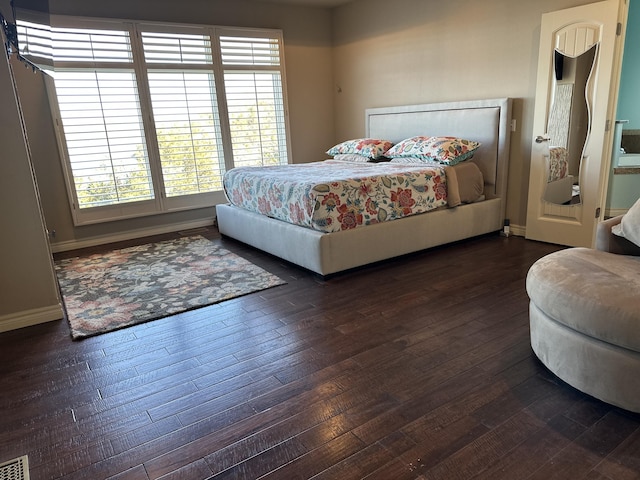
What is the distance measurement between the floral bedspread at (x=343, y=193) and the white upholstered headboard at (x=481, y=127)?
2.06 feet

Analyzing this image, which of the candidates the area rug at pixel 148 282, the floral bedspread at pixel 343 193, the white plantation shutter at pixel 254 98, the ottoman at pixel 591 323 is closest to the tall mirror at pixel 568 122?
the floral bedspread at pixel 343 193

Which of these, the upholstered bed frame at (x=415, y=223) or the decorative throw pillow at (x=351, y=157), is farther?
the decorative throw pillow at (x=351, y=157)

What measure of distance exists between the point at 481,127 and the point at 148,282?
3432 millimetres

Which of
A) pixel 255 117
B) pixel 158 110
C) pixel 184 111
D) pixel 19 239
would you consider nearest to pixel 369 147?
pixel 255 117

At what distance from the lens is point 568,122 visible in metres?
3.77

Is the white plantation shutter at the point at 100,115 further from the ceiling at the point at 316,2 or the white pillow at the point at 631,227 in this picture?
the white pillow at the point at 631,227

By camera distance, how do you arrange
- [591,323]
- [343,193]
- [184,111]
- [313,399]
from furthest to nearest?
[184,111], [343,193], [313,399], [591,323]

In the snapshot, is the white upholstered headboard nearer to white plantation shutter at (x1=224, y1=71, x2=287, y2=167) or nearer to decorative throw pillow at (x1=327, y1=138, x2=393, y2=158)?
decorative throw pillow at (x1=327, y1=138, x2=393, y2=158)

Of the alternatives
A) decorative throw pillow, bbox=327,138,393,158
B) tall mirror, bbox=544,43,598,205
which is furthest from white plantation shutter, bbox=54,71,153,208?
tall mirror, bbox=544,43,598,205

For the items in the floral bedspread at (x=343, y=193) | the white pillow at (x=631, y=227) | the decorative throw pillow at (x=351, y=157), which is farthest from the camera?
the decorative throw pillow at (x=351, y=157)

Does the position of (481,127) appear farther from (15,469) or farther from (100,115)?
(15,469)

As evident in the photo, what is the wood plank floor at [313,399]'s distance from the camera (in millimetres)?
1602

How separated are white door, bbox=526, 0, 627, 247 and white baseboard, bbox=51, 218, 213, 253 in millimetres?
3819

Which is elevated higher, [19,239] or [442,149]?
[442,149]
